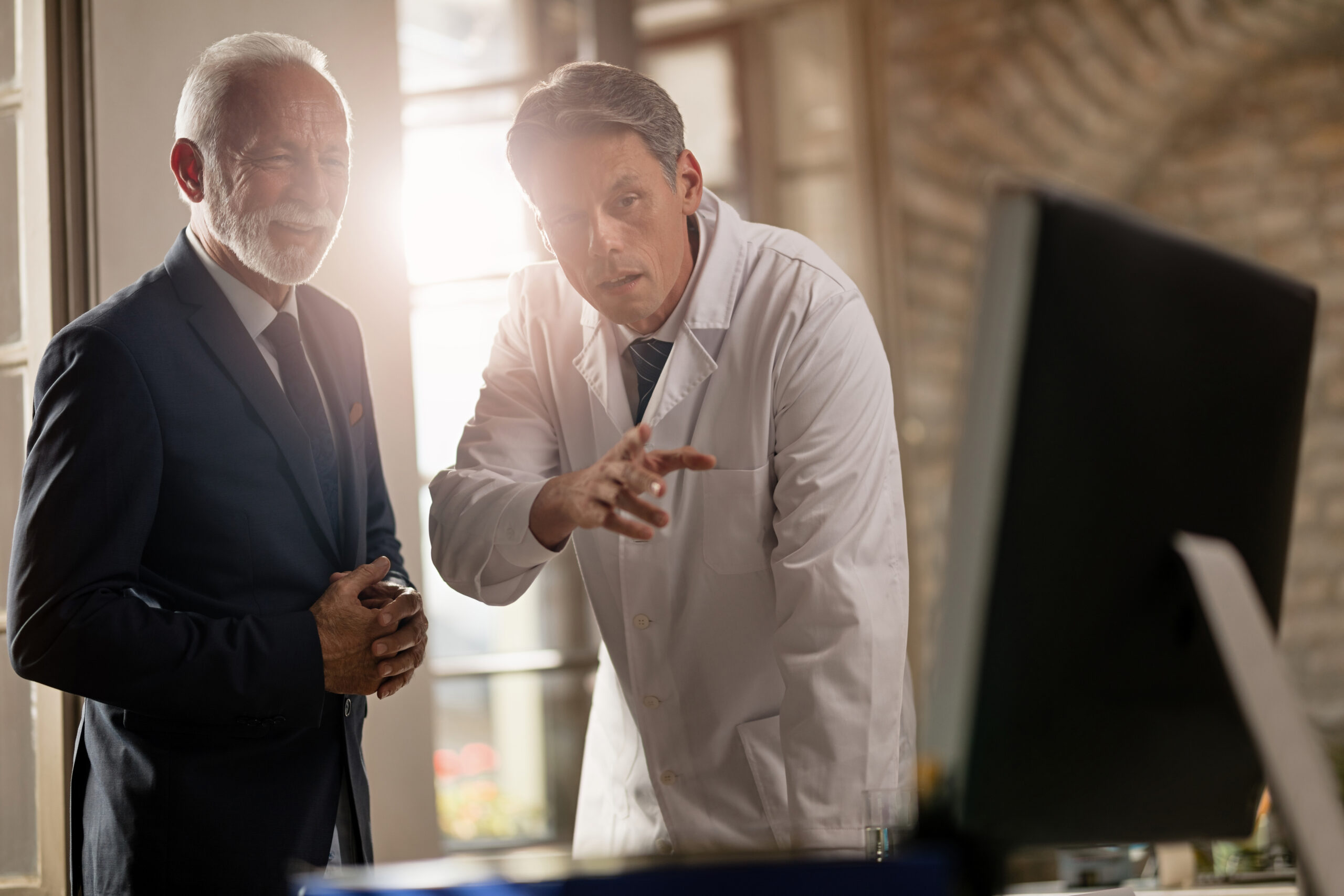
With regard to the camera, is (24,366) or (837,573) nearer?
(837,573)

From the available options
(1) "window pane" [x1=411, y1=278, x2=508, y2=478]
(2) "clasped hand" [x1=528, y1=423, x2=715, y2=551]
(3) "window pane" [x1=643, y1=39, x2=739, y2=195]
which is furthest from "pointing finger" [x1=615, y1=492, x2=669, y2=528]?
(3) "window pane" [x1=643, y1=39, x2=739, y2=195]

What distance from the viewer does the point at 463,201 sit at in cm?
312

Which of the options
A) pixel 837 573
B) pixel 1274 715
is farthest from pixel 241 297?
pixel 1274 715

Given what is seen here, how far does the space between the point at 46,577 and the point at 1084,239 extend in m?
1.11

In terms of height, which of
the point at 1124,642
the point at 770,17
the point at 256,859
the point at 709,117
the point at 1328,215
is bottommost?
the point at 256,859

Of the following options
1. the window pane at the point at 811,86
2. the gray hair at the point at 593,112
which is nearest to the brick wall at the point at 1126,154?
the window pane at the point at 811,86

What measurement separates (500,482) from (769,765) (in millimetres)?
513

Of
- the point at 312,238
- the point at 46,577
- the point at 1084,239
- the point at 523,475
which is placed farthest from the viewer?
the point at 523,475

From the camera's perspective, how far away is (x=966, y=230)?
10.8 feet

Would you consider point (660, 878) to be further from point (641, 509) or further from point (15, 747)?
point (15, 747)

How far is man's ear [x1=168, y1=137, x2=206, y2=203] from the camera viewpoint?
1.38 meters

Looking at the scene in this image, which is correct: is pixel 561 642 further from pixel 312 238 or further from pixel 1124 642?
pixel 1124 642

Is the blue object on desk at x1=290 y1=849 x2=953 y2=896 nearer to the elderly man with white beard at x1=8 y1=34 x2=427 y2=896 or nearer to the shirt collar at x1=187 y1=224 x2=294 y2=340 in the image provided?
the elderly man with white beard at x1=8 y1=34 x2=427 y2=896

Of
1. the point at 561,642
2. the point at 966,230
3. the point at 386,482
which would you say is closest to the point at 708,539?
the point at 386,482
